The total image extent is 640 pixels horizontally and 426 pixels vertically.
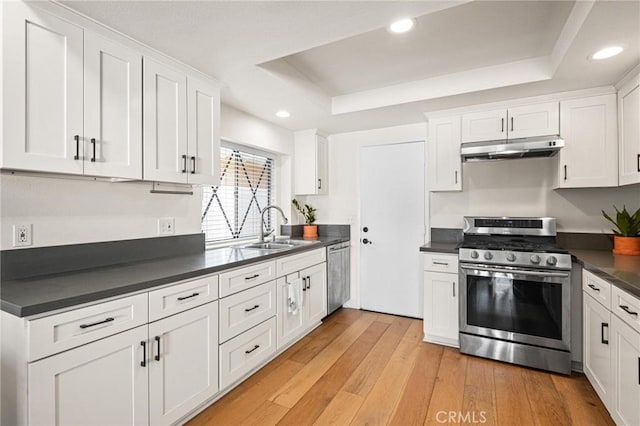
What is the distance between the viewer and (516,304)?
8.37 ft

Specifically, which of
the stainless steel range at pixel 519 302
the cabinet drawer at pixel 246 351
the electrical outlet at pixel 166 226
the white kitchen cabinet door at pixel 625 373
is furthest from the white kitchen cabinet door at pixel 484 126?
the electrical outlet at pixel 166 226

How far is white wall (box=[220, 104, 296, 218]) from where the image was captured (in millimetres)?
2998

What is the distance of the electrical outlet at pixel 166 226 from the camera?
232 centimetres

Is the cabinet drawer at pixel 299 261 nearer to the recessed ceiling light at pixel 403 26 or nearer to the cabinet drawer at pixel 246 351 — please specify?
the cabinet drawer at pixel 246 351

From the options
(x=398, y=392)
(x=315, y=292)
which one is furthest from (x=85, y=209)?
(x=398, y=392)

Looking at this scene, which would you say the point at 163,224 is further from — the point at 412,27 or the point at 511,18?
the point at 511,18

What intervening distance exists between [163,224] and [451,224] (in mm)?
2807

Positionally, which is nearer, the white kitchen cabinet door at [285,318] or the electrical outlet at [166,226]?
the electrical outlet at [166,226]

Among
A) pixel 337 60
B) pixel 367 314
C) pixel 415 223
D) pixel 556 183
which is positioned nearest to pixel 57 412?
pixel 337 60

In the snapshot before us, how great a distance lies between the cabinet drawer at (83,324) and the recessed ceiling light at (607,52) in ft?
9.92

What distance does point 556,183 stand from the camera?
2824 millimetres

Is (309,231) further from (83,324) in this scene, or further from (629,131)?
(629,131)

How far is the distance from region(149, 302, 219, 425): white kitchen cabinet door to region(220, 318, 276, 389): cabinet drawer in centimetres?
8

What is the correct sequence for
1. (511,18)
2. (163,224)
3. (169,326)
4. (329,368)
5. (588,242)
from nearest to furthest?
(169,326), (511,18), (163,224), (329,368), (588,242)
